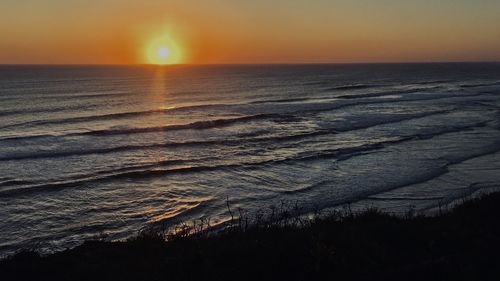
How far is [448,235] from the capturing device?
8.61 metres

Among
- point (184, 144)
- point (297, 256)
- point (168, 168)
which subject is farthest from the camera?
point (184, 144)

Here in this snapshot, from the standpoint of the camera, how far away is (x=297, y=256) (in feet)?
23.7

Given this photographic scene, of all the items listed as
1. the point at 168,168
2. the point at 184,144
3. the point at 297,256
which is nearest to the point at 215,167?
the point at 168,168

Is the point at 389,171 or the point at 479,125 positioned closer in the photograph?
the point at 389,171

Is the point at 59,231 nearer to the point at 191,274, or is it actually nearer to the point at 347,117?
the point at 191,274

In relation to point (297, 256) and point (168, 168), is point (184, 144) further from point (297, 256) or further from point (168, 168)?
point (297, 256)

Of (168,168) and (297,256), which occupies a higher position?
(297,256)

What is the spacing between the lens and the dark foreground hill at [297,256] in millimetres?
6926

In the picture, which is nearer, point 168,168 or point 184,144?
point 168,168

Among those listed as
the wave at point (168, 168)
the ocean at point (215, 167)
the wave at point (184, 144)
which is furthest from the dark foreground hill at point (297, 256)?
the wave at point (184, 144)

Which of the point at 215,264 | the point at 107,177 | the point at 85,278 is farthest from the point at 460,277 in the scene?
the point at 107,177

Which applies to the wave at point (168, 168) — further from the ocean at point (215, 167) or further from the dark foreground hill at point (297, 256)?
the dark foreground hill at point (297, 256)

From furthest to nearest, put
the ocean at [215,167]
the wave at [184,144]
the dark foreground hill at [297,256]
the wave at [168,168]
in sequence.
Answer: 1. the wave at [184,144]
2. the wave at [168,168]
3. the ocean at [215,167]
4. the dark foreground hill at [297,256]

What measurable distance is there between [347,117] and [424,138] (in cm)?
1218
